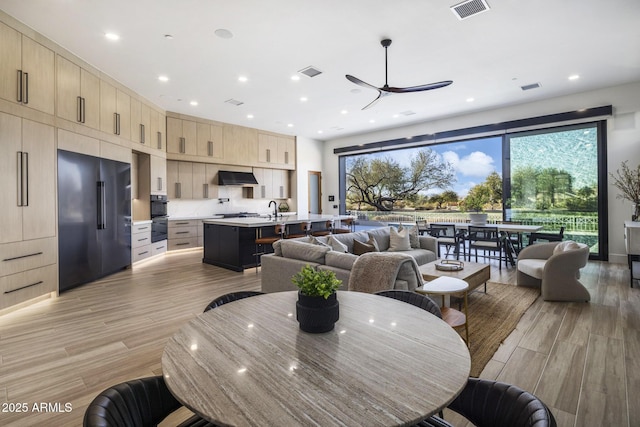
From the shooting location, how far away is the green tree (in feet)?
28.4

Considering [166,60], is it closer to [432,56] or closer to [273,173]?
[432,56]

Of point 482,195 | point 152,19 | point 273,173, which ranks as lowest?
point 482,195

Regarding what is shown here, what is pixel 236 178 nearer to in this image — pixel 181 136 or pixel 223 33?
pixel 181 136

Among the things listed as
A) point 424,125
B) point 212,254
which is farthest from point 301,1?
point 424,125

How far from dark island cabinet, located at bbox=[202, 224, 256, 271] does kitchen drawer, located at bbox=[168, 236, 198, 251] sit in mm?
1816

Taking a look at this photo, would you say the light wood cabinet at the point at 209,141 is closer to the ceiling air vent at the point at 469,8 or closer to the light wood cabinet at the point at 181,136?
the light wood cabinet at the point at 181,136

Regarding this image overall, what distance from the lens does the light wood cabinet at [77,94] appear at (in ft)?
14.1

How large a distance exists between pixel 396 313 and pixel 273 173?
8.52 m

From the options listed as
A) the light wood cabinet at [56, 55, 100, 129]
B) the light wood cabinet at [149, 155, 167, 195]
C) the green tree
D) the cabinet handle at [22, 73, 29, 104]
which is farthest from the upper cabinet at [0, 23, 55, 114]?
the green tree

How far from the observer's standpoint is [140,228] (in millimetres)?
6238

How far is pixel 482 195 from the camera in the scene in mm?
7723

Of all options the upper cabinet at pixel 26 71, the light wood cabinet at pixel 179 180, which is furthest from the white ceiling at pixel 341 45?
the light wood cabinet at pixel 179 180

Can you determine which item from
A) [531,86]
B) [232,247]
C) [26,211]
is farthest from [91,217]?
[531,86]

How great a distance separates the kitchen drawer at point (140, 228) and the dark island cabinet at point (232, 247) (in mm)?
1371
